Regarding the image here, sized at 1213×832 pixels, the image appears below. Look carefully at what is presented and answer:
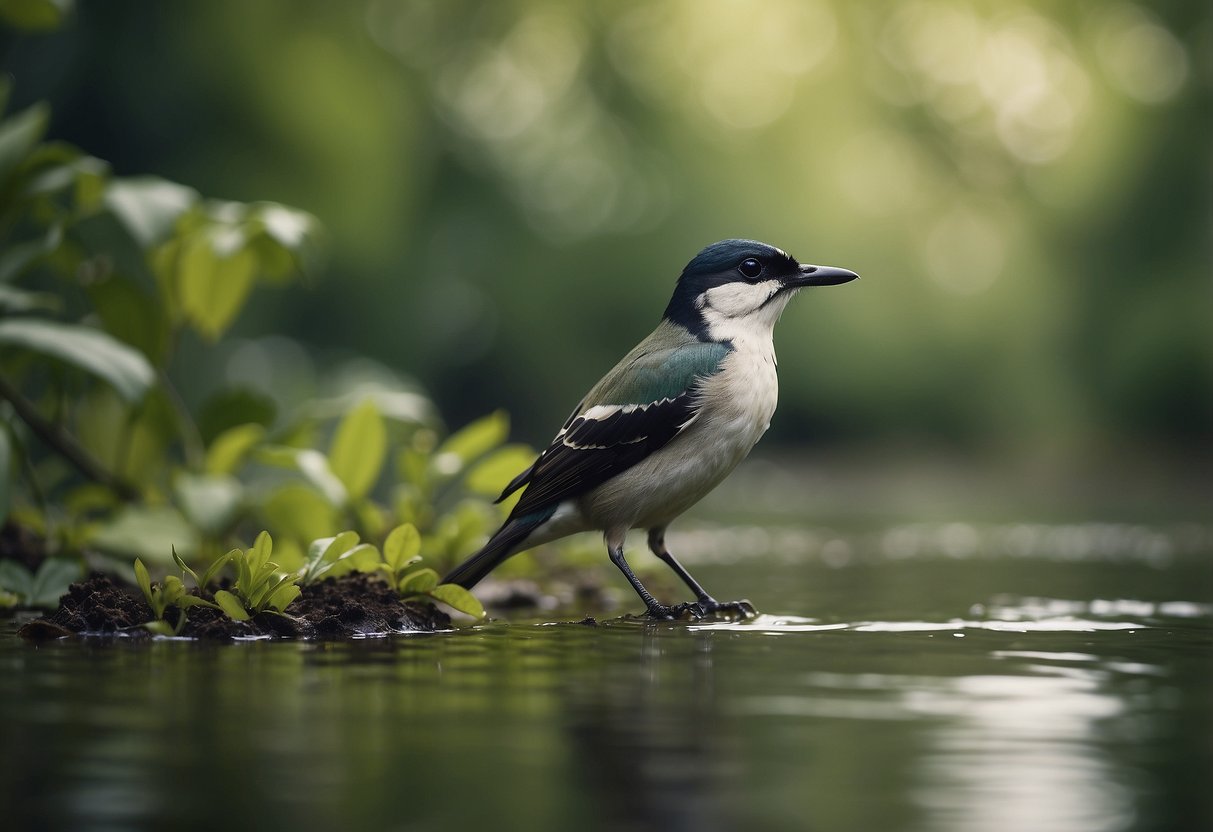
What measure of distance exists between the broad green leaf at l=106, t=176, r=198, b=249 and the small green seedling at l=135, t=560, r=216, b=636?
2270mm

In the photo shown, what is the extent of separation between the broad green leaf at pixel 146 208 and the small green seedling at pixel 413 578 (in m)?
2.22

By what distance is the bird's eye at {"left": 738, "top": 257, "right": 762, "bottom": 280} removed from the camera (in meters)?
6.29

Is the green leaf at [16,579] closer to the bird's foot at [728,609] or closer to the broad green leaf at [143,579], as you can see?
the broad green leaf at [143,579]

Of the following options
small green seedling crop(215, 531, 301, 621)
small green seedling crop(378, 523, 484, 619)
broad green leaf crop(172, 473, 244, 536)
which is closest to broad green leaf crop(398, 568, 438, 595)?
small green seedling crop(378, 523, 484, 619)

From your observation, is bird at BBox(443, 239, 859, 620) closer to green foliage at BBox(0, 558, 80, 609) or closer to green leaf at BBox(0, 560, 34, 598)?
green foliage at BBox(0, 558, 80, 609)

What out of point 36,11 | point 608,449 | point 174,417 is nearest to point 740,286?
point 608,449

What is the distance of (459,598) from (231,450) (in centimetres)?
223

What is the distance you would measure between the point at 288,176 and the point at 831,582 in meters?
10.1

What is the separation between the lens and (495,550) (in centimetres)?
570

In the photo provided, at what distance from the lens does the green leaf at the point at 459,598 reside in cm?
517

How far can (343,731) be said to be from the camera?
297cm

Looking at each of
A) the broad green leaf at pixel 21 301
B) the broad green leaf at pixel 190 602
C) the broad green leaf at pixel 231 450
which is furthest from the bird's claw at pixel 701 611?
the broad green leaf at pixel 21 301

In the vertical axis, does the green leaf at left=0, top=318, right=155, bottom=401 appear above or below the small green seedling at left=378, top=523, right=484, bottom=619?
above

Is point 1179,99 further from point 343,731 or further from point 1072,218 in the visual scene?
point 343,731
